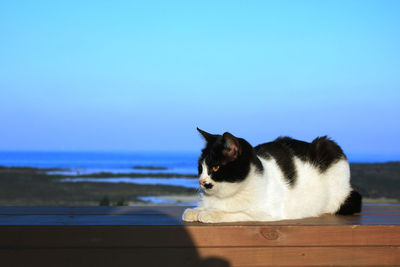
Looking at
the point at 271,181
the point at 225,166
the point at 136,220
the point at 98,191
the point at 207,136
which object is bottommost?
the point at 98,191

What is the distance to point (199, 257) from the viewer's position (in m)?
2.99

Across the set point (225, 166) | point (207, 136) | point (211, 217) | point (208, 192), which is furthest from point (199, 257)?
point (207, 136)

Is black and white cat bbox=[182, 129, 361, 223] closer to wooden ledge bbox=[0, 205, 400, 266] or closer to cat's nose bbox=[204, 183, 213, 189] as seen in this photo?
cat's nose bbox=[204, 183, 213, 189]

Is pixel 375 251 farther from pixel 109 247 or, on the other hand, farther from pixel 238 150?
pixel 109 247

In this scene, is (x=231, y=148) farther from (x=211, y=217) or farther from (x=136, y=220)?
(x=136, y=220)

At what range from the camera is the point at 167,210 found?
3.91 m

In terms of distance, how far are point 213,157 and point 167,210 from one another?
979 millimetres

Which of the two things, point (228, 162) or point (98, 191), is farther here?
point (98, 191)

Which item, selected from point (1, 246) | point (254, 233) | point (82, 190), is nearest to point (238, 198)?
point (254, 233)

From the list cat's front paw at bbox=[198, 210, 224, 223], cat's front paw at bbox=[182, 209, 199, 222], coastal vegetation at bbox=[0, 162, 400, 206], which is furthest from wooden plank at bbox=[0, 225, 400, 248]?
coastal vegetation at bbox=[0, 162, 400, 206]

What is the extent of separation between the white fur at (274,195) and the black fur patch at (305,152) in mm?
54

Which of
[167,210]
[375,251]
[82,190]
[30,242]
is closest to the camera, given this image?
[30,242]

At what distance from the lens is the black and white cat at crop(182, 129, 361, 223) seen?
3.19 meters

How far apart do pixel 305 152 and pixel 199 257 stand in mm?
1576
